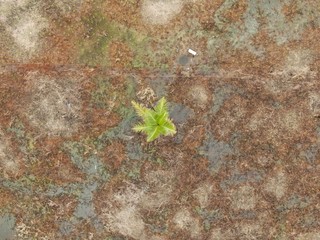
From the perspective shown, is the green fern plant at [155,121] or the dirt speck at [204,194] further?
the dirt speck at [204,194]

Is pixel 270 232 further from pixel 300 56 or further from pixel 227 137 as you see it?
pixel 300 56

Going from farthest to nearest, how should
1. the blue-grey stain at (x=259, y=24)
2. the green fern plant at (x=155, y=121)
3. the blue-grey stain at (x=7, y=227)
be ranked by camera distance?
the blue-grey stain at (x=7, y=227) < the blue-grey stain at (x=259, y=24) < the green fern plant at (x=155, y=121)

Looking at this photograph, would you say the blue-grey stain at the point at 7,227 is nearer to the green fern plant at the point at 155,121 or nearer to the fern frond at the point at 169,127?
the green fern plant at the point at 155,121

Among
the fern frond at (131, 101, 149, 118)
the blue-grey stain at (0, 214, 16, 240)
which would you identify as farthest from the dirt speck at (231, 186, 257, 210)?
the blue-grey stain at (0, 214, 16, 240)

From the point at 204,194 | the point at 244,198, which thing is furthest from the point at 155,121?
the point at 244,198

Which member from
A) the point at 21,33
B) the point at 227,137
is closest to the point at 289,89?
the point at 227,137

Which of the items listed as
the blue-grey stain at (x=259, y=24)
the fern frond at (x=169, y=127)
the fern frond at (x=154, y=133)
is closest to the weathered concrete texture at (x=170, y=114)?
the blue-grey stain at (x=259, y=24)
